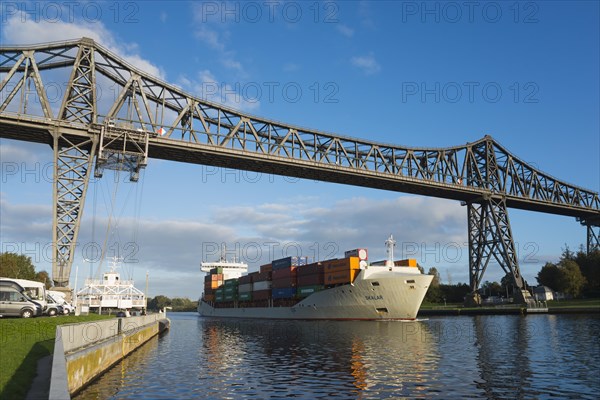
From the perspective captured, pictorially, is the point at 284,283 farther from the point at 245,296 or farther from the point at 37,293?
the point at 37,293

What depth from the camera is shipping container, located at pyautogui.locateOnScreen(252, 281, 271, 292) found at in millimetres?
92812

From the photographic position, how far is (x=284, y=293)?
8488 cm

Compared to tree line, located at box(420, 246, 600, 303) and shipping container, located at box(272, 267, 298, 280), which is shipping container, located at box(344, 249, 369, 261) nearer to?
shipping container, located at box(272, 267, 298, 280)

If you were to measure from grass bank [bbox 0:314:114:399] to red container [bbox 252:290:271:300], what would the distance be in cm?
6697

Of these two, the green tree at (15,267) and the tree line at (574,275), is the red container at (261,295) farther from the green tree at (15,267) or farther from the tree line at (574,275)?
the green tree at (15,267)

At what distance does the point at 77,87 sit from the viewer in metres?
53.0

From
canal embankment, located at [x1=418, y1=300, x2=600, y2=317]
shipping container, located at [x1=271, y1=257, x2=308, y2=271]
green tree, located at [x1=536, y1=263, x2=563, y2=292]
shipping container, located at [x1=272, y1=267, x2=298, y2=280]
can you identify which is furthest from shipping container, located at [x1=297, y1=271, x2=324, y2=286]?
green tree, located at [x1=536, y1=263, x2=563, y2=292]

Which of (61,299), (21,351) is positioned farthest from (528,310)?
(21,351)

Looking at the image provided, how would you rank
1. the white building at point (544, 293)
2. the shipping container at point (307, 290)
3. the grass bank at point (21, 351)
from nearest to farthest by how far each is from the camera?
1. the grass bank at point (21, 351)
2. the shipping container at point (307, 290)
3. the white building at point (544, 293)

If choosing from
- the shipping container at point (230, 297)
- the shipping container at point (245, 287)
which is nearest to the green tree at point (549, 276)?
the shipping container at point (245, 287)

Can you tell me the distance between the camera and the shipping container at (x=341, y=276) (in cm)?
6806

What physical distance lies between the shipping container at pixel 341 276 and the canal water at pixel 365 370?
3107 centimetres

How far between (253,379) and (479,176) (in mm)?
82805

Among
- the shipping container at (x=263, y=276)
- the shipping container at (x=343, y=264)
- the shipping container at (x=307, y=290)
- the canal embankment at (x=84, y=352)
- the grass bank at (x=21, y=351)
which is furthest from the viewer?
the shipping container at (x=263, y=276)
